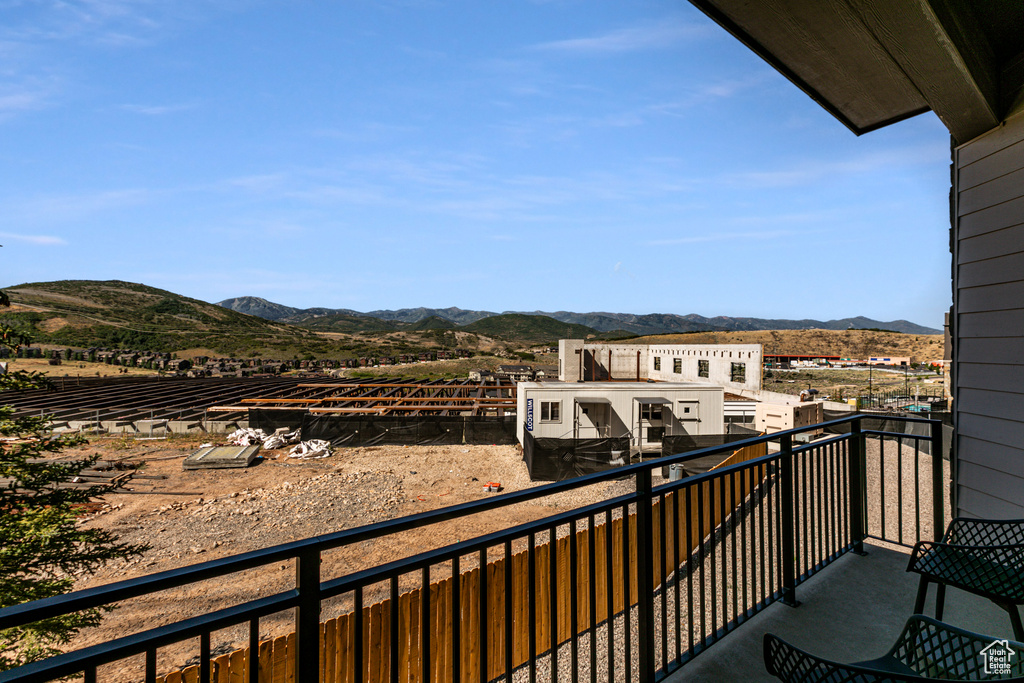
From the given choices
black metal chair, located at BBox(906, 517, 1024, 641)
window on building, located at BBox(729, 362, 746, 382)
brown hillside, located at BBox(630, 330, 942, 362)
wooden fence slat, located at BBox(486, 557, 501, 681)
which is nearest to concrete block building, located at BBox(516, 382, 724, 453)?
window on building, located at BBox(729, 362, 746, 382)

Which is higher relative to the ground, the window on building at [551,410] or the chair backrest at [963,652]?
the chair backrest at [963,652]

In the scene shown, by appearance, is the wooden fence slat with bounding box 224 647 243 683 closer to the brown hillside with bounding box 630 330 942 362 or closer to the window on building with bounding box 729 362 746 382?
the window on building with bounding box 729 362 746 382

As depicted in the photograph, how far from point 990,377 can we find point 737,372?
19443 mm

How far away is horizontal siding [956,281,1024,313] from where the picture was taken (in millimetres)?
3176

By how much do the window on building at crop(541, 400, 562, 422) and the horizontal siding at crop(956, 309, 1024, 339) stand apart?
1261 centimetres

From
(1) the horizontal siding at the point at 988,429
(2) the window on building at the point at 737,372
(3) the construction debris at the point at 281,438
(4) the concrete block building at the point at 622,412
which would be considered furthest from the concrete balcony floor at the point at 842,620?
(2) the window on building at the point at 737,372

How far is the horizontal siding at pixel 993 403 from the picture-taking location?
3.13 metres

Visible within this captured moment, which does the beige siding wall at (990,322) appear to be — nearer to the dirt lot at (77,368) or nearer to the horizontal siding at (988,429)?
the horizontal siding at (988,429)

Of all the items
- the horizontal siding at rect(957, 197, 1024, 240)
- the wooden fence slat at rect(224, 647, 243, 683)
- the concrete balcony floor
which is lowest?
the wooden fence slat at rect(224, 647, 243, 683)

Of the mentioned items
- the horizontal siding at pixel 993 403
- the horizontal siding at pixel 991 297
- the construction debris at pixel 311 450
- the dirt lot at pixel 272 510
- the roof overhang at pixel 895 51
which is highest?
the roof overhang at pixel 895 51

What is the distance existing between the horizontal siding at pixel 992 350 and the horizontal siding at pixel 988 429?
0.40m

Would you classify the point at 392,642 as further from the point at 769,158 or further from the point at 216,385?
the point at 216,385

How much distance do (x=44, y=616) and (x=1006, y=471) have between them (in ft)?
15.7

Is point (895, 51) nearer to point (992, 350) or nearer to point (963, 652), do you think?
point (992, 350)
